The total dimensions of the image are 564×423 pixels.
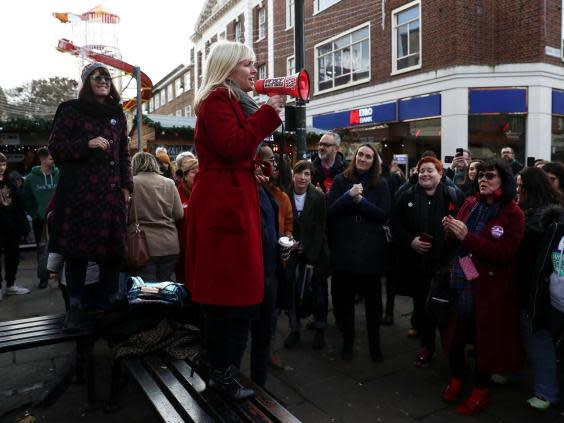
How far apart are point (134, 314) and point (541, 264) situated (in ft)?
9.22

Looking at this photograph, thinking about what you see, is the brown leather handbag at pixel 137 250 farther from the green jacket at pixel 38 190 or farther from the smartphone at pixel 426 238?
the green jacket at pixel 38 190

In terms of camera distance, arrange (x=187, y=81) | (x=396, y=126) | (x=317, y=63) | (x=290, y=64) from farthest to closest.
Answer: (x=187, y=81) < (x=290, y=64) < (x=317, y=63) < (x=396, y=126)

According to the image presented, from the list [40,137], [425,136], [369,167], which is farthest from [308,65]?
[369,167]

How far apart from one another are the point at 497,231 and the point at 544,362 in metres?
0.98

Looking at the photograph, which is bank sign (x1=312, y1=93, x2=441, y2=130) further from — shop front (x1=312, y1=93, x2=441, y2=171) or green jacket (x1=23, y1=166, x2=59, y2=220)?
green jacket (x1=23, y1=166, x2=59, y2=220)

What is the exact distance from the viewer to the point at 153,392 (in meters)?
2.54

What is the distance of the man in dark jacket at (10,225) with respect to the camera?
20.7ft

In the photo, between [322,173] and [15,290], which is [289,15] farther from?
[15,290]

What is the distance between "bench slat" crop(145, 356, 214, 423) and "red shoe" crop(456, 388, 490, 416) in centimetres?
189

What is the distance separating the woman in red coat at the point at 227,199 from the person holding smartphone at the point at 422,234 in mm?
2300

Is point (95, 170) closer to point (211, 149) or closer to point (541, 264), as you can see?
point (211, 149)

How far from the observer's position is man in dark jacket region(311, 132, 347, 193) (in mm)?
5863

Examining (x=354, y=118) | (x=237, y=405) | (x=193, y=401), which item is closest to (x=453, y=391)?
(x=237, y=405)

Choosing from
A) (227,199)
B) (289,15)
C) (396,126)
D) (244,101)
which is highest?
(289,15)
